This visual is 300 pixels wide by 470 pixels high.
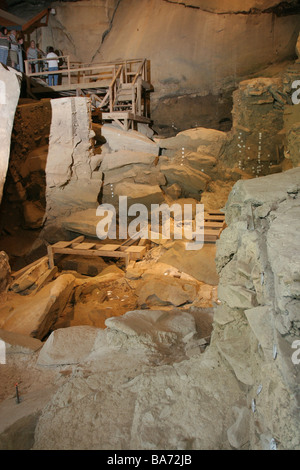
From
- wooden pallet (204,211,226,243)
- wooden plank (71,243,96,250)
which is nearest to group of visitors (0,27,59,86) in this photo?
wooden plank (71,243,96,250)

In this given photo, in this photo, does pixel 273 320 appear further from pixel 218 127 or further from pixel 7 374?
pixel 218 127

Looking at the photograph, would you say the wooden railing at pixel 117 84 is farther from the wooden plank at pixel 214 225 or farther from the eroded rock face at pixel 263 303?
the eroded rock face at pixel 263 303

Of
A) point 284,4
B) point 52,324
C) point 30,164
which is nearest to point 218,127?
point 284,4

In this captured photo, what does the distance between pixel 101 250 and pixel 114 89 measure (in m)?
6.66

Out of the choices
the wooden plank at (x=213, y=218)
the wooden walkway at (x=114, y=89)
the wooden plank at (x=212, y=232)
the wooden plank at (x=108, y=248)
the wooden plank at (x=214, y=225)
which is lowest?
the wooden plank at (x=108, y=248)

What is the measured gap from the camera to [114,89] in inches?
444

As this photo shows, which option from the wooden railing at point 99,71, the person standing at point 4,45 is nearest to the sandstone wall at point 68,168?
the wooden railing at point 99,71

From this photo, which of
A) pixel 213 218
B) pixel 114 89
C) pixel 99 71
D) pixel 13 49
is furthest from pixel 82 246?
pixel 13 49

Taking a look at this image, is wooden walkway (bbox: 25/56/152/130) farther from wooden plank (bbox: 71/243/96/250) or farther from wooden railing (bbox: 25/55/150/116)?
wooden plank (bbox: 71/243/96/250)

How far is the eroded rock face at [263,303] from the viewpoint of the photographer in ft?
4.83

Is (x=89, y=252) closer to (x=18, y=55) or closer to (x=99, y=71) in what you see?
(x=99, y=71)

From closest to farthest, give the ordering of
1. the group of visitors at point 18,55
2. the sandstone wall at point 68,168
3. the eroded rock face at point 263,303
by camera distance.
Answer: the eroded rock face at point 263,303 → the sandstone wall at point 68,168 → the group of visitors at point 18,55

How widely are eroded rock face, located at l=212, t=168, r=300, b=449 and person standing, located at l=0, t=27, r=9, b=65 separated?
11.6 m

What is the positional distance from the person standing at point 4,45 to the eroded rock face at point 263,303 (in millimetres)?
11626
